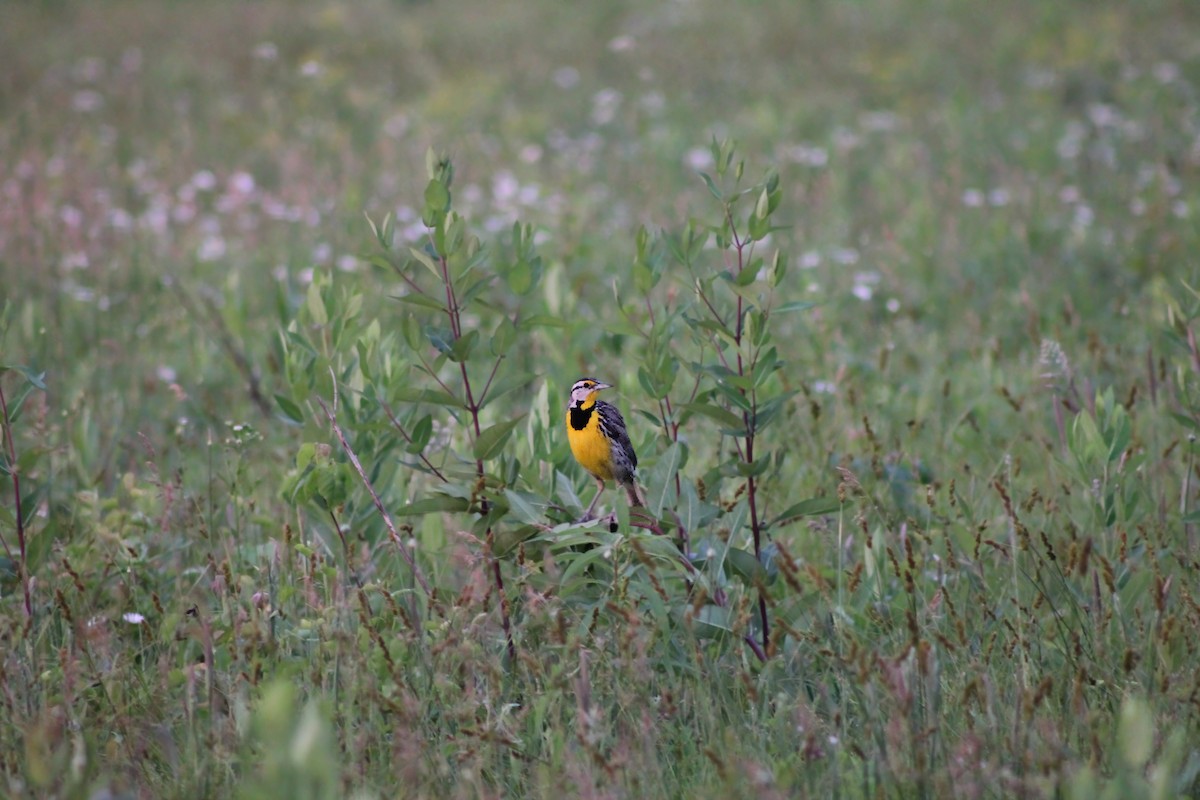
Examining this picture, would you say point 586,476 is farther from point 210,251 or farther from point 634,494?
point 210,251

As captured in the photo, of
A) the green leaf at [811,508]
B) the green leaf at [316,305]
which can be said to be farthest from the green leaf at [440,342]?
the green leaf at [811,508]

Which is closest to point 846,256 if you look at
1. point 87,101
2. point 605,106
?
point 605,106

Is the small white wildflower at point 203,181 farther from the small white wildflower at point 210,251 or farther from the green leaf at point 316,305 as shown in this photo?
the green leaf at point 316,305

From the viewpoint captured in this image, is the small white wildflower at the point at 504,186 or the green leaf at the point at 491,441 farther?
the small white wildflower at the point at 504,186

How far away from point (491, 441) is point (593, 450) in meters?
0.62

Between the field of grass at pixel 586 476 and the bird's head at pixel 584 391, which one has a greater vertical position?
Result: the bird's head at pixel 584 391

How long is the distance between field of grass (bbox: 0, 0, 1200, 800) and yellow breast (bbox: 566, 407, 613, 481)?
0.37ft

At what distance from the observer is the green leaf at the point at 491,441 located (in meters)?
3.21

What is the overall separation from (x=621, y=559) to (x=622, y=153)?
728 cm

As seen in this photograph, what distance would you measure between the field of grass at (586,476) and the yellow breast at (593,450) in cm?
11

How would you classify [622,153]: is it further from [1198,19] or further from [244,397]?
[1198,19]

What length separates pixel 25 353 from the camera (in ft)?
19.1

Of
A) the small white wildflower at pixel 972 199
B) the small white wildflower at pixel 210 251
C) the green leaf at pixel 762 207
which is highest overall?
the green leaf at pixel 762 207

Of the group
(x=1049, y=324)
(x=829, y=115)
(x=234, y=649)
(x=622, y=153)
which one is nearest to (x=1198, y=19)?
(x=829, y=115)
